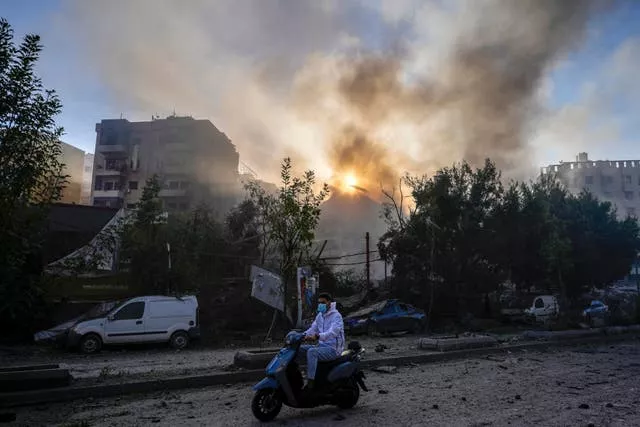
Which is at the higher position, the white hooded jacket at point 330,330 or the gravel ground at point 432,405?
the white hooded jacket at point 330,330

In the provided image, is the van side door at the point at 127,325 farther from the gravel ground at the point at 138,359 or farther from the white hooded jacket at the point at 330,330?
the white hooded jacket at the point at 330,330

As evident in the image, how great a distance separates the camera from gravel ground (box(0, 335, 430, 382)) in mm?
10305

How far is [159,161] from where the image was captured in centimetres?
6712

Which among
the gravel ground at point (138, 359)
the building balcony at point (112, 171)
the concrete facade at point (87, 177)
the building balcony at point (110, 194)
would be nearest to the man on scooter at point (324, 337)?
the gravel ground at point (138, 359)

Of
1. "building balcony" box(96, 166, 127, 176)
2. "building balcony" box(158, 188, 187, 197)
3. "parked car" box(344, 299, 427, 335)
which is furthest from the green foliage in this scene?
"building balcony" box(96, 166, 127, 176)

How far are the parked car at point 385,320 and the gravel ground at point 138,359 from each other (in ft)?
22.6

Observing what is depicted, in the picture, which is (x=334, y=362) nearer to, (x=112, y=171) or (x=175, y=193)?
(x=175, y=193)

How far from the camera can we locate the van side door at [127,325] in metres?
15.0

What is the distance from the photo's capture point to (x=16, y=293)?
668 cm

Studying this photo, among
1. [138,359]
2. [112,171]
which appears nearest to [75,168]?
[112,171]

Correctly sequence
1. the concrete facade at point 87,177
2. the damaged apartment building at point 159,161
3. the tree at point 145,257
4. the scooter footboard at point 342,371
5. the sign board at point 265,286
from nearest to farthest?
the scooter footboard at point 342,371, the tree at point 145,257, the sign board at point 265,286, the damaged apartment building at point 159,161, the concrete facade at point 87,177

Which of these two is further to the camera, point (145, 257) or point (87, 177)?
point (87, 177)

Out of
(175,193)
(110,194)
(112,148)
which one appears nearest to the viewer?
(110,194)

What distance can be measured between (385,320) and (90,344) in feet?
40.2
